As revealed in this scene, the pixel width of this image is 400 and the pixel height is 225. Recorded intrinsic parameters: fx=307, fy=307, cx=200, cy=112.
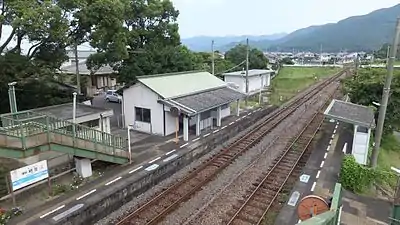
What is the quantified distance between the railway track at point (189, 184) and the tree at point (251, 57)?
33.0m

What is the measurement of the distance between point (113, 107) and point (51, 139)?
17.9m

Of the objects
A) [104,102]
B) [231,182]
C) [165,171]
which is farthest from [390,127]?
[104,102]

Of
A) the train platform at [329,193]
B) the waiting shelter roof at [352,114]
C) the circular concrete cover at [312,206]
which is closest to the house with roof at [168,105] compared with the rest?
the train platform at [329,193]

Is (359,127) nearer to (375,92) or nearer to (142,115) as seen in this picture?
(375,92)

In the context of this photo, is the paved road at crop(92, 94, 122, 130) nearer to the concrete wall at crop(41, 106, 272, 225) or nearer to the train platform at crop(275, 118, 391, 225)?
the concrete wall at crop(41, 106, 272, 225)

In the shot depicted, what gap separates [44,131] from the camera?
1234cm

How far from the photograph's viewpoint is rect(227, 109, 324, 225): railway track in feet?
36.9

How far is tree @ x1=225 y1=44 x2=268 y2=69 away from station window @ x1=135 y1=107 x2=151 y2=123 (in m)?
36.3

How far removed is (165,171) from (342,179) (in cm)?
823

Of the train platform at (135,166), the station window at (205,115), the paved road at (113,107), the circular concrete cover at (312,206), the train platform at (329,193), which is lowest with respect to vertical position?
the train platform at (329,193)

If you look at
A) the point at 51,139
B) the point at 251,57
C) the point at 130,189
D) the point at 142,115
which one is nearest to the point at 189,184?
the point at 130,189

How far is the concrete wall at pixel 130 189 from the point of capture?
11273 mm

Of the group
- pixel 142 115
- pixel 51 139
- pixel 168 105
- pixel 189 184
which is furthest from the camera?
pixel 142 115

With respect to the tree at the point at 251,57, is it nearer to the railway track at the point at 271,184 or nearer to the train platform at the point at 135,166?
the train platform at the point at 135,166
